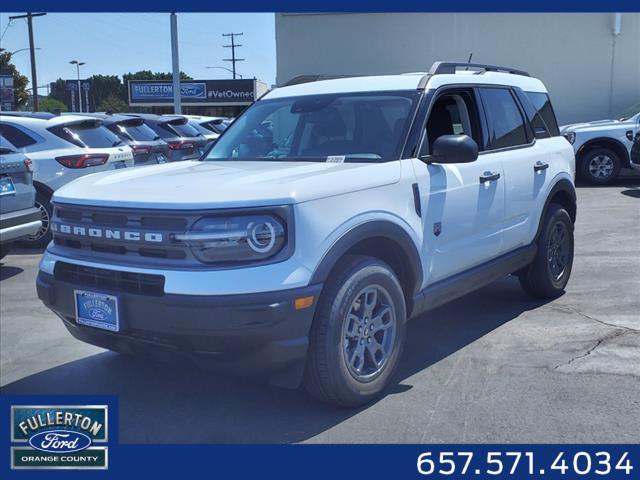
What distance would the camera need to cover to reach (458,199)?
4520 millimetres

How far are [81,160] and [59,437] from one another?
5.95 meters

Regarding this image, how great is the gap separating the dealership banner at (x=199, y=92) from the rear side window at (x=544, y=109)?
4549 cm

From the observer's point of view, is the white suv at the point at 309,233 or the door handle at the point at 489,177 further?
the door handle at the point at 489,177

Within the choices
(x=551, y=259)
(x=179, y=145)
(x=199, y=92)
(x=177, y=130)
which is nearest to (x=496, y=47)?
(x=177, y=130)

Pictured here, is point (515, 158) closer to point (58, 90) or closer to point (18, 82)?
point (18, 82)

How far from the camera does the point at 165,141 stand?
11680 mm

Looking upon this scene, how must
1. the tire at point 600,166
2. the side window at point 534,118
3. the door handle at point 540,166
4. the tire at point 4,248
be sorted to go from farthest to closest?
the tire at point 600,166, the tire at point 4,248, the side window at point 534,118, the door handle at point 540,166

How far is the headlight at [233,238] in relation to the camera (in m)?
3.26

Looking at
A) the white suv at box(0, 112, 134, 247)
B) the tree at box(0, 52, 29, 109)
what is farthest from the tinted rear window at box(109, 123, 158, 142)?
the tree at box(0, 52, 29, 109)

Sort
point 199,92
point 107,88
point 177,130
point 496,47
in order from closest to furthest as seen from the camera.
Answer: point 177,130 < point 496,47 < point 199,92 < point 107,88

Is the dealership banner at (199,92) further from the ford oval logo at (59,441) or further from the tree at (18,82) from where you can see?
the ford oval logo at (59,441)

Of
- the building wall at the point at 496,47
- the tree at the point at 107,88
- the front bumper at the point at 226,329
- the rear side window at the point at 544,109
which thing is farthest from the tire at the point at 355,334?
the tree at the point at 107,88

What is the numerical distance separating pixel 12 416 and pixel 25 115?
6.82m

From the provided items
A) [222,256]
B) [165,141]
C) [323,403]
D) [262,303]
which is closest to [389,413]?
[323,403]
